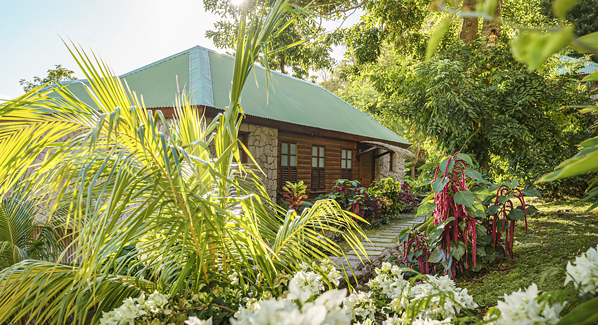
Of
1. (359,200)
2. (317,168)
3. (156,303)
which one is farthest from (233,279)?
(317,168)

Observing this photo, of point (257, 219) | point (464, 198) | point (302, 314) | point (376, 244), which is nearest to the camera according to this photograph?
point (302, 314)

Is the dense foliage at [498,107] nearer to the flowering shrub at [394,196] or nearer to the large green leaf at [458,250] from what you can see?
the flowering shrub at [394,196]

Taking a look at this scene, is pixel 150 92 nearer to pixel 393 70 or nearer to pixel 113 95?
pixel 393 70

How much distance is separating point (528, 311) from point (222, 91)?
770cm

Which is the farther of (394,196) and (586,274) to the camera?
(394,196)

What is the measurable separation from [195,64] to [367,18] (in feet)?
16.3

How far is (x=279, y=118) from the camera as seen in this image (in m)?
8.45

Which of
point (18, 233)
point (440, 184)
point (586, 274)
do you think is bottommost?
point (18, 233)

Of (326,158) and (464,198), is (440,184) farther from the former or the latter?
(326,158)

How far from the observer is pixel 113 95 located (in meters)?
2.01

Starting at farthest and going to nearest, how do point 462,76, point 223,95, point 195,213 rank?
point 223,95, point 462,76, point 195,213

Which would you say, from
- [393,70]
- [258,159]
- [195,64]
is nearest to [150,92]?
[195,64]

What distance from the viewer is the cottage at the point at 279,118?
788 centimetres

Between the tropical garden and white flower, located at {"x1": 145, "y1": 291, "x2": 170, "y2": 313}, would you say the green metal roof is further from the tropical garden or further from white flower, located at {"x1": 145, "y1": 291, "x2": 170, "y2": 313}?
white flower, located at {"x1": 145, "y1": 291, "x2": 170, "y2": 313}
